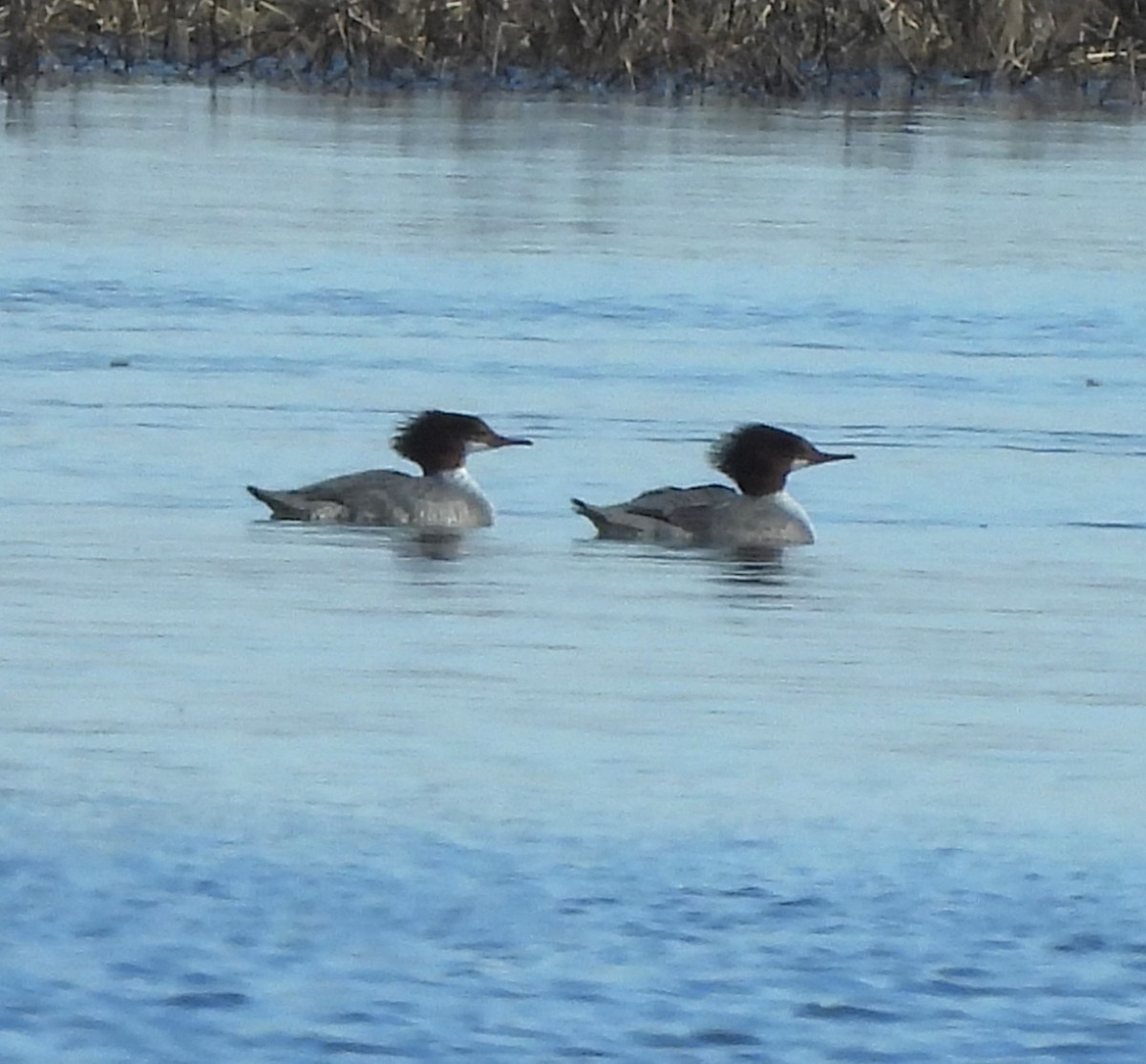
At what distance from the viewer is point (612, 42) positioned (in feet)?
102

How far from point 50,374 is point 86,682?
6394 mm

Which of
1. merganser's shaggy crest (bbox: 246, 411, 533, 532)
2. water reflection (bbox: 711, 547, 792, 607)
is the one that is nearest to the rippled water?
water reflection (bbox: 711, 547, 792, 607)

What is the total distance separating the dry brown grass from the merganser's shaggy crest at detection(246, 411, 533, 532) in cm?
1746

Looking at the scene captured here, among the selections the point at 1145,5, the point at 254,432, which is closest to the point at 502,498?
the point at 254,432

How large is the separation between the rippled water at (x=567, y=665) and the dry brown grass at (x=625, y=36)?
9550 mm

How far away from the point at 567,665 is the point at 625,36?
21704 mm

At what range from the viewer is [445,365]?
53.0 feet

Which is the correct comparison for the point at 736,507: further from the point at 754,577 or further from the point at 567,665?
the point at 567,665

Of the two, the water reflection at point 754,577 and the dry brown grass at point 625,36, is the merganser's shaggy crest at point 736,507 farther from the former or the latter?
the dry brown grass at point 625,36

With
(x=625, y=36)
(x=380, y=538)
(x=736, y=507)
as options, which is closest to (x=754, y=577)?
(x=736, y=507)

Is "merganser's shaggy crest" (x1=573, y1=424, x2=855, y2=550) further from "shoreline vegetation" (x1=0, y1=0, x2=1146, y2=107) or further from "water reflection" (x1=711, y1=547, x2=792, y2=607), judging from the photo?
"shoreline vegetation" (x1=0, y1=0, x2=1146, y2=107)

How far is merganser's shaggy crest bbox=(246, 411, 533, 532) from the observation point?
1217cm

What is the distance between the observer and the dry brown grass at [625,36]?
100 feet

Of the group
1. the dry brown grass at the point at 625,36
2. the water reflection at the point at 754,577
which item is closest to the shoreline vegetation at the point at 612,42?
the dry brown grass at the point at 625,36
